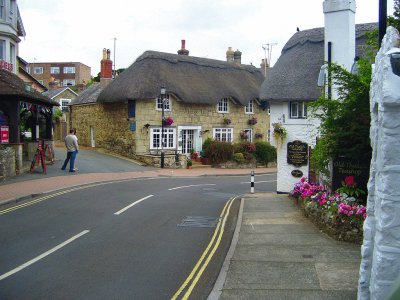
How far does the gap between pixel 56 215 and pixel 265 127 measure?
3033cm

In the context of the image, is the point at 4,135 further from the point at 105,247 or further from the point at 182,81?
the point at 182,81

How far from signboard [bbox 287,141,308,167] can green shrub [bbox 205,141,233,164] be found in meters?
14.6

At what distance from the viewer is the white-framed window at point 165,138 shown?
33.1 metres

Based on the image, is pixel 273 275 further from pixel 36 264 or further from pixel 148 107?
pixel 148 107

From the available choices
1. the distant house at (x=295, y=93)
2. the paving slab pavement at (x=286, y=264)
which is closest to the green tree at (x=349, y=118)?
the paving slab pavement at (x=286, y=264)

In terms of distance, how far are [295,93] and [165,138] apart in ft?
53.5

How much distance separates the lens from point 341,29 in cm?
1593

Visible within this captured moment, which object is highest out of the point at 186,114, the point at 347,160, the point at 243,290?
the point at 186,114

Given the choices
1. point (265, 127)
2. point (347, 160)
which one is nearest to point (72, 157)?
point (347, 160)

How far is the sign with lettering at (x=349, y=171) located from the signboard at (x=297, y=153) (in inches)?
294

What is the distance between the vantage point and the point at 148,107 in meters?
32.8

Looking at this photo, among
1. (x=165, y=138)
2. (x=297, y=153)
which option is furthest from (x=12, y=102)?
(x=165, y=138)

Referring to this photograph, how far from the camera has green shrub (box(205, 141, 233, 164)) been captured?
1315 inches

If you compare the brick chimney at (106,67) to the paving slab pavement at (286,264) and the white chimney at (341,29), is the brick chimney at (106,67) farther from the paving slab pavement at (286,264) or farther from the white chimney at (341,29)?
the paving slab pavement at (286,264)
